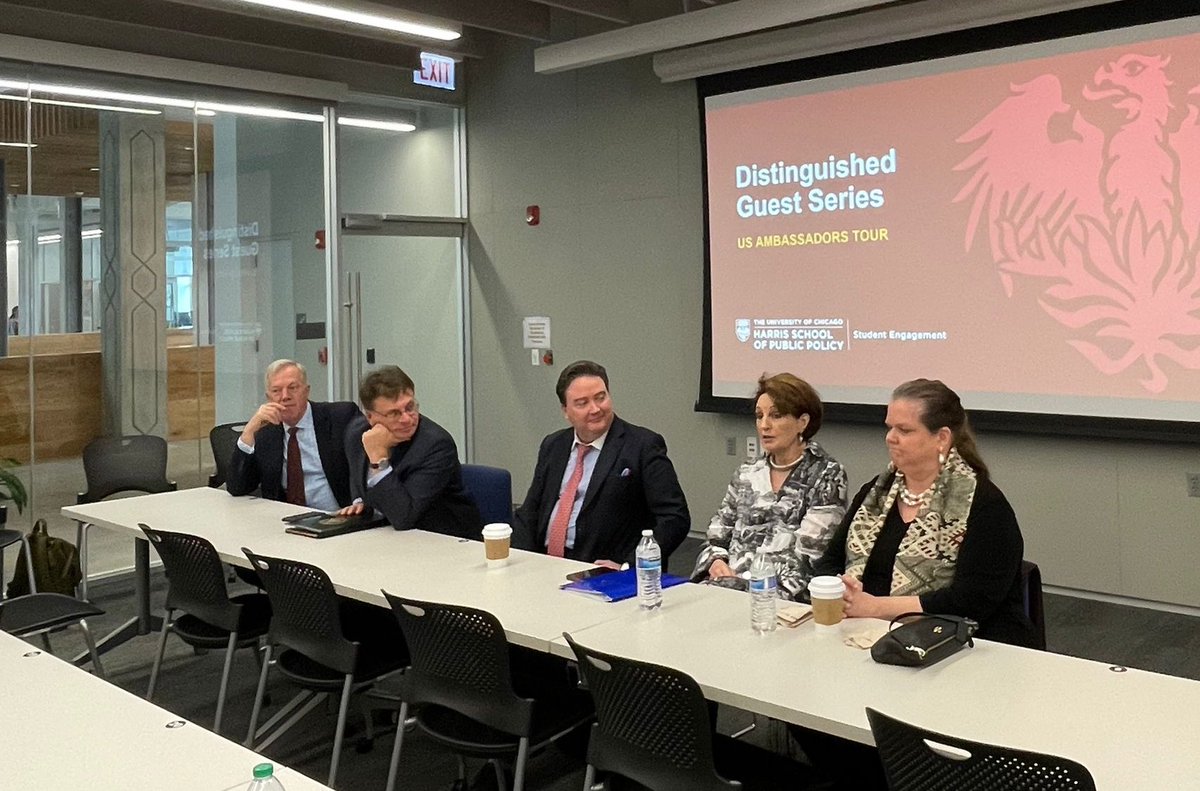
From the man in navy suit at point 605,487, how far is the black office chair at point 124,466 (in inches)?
111

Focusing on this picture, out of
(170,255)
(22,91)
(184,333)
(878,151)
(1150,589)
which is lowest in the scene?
(1150,589)

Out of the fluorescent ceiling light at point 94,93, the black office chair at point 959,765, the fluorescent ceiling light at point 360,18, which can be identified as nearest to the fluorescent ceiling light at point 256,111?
the fluorescent ceiling light at point 94,93

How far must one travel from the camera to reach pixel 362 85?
7.46m

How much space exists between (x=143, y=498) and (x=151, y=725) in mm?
2765

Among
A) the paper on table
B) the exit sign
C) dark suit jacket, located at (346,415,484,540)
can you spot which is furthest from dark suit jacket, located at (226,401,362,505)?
the exit sign

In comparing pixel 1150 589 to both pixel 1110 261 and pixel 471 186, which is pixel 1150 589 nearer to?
pixel 1110 261

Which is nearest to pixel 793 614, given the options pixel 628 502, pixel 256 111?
pixel 628 502

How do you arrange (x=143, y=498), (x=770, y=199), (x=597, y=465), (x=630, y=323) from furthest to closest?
(x=630, y=323)
(x=770, y=199)
(x=143, y=498)
(x=597, y=465)

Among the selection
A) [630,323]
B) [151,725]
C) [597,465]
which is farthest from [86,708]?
[630,323]

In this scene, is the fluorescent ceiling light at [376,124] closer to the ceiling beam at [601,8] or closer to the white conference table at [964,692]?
the ceiling beam at [601,8]

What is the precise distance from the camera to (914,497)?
3000mm

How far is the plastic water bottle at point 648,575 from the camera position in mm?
2865

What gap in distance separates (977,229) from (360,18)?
3357 mm

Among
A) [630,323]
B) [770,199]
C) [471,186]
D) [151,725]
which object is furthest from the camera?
[471,186]
